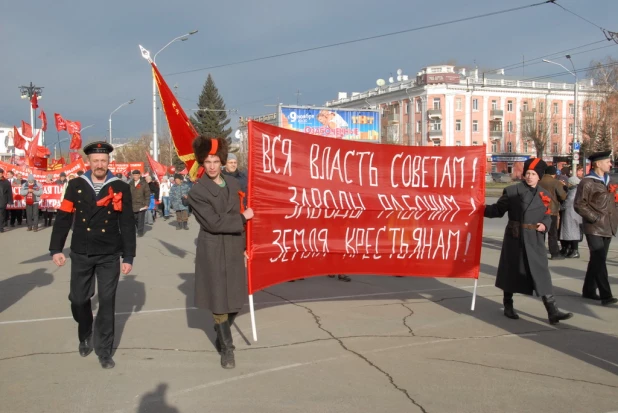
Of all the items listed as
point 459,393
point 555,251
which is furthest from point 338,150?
point 555,251

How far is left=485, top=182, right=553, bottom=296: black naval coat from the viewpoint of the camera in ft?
22.6

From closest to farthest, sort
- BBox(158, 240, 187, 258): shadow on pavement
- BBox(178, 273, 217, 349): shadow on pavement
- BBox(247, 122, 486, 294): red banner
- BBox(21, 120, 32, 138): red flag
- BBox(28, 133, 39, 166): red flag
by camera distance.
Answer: BBox(247, 122, 486, 294): red banner → BBox(178, 273, 217, 349): shadow on pavement → BBox(158, 240, 187, 258): shadow on pavement → BBox(28, 133, 39, 166): red flag → BBox(21, 120, 32, 138): red flag

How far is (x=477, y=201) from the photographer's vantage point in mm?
7555

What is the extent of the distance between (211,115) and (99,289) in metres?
76.2

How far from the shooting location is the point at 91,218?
534 cm

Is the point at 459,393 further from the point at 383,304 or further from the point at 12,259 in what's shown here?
the point at 12,259

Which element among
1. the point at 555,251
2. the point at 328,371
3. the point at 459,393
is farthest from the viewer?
the point at 555,251

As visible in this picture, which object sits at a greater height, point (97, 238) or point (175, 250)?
point (97, 238)

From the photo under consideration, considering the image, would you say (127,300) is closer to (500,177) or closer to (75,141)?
(75,141)

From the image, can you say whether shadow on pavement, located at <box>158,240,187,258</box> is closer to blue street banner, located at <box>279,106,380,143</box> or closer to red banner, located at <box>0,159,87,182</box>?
red banner, located at <box>0,159,87,182</box>

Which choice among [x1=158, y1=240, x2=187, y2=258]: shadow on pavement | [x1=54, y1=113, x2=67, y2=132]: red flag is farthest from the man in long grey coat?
[x1=54, y1=113, x2=67, y2=132]: red flag

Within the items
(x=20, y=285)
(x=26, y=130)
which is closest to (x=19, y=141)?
(x=26, y=130)

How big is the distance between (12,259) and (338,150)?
337 inches

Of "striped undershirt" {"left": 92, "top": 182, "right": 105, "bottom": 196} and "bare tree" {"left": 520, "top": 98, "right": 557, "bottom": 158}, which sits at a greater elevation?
"bare tree" {"left": 520, "top": 98, "right": 557, "bottom": 158}
